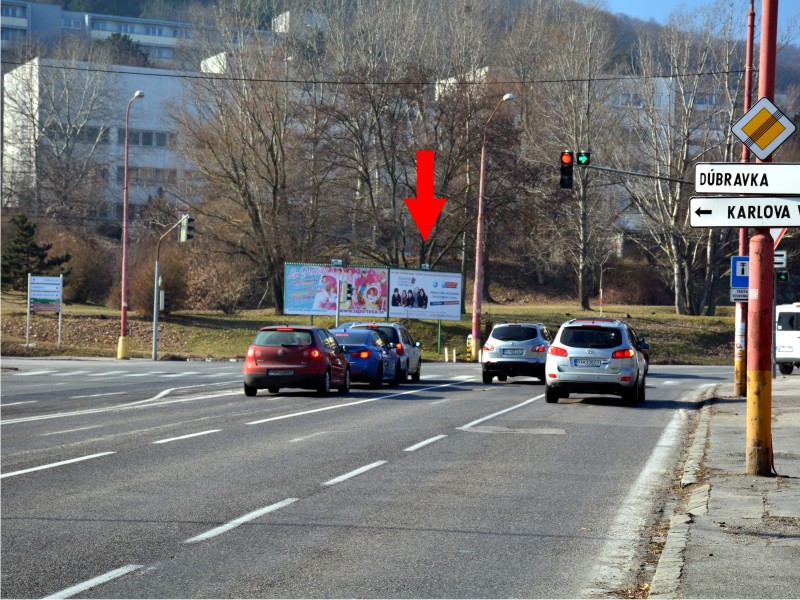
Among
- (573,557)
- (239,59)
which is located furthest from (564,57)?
(573,557)

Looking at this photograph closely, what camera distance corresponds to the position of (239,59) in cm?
5856

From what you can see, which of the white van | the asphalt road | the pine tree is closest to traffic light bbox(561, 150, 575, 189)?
the asphalt road

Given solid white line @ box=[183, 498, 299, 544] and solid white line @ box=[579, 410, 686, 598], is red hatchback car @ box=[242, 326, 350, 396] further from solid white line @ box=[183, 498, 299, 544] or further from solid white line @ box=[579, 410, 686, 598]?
solid white line @ box=[183, 498, 299, 544]

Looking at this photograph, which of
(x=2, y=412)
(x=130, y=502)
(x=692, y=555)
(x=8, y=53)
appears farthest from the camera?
(x=8, y=53)

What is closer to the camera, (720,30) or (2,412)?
(2,412)

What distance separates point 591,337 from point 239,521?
15.9m

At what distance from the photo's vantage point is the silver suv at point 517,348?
32000mm

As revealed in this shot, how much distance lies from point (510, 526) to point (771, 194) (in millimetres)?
4771

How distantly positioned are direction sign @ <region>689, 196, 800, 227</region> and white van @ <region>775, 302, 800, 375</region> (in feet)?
100

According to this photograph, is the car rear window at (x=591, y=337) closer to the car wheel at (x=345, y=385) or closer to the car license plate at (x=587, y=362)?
the car license plate at (x=587, y=362)

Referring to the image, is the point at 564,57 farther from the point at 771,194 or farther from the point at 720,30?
the point at 771,194

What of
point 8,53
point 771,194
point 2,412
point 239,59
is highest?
point 8,53

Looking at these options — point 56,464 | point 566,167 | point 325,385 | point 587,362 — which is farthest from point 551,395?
point 56,464

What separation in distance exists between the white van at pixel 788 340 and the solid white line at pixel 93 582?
36548 mm
